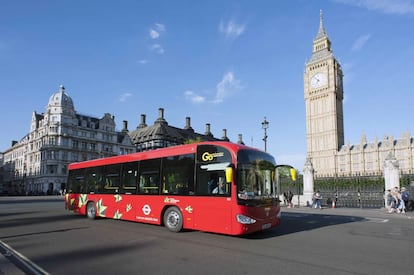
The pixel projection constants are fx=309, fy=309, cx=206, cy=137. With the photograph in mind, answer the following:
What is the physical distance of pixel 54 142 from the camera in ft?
229

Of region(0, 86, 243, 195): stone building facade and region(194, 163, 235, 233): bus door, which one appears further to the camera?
region(0, 86, 243, 195): stone building facade

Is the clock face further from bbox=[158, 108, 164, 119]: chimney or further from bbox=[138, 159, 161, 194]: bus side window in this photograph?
bbox=[138, 159, 161, 194]: bus side window

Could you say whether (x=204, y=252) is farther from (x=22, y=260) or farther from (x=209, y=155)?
(x=22, y=260)

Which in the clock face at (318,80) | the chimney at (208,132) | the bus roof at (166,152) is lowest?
the bus roof at (166,152)

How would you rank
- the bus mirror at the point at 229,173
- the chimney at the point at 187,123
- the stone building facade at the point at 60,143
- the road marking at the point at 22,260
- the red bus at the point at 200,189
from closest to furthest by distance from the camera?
the road marking at the point at 22,260
the bus mirror at the point at 229,173
the red bus at the point at 200,189
the stone building facade at the point at 60,143
the chimney at the point at 187,123

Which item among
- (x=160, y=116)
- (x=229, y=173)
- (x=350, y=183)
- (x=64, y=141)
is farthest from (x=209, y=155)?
(x=160, y=116)

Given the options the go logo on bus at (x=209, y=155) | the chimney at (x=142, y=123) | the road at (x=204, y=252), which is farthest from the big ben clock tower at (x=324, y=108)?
the go logo on bus at (x=209, y=155)

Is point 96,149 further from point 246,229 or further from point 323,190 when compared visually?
point 246,229

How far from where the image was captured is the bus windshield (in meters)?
8.84

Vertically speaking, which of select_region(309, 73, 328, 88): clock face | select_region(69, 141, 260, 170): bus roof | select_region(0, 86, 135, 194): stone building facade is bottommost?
select_region(69, 141, 260, 170): bus roof

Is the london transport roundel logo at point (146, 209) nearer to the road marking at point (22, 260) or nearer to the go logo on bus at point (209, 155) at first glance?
the go logo on bus at point (209, 155)

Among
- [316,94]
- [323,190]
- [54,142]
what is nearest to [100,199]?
[323,190]

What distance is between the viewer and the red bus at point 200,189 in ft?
29.0

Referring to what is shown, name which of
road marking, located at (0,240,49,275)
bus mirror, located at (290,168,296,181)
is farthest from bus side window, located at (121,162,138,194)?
bus mirror, located at (290,168,296,181)
